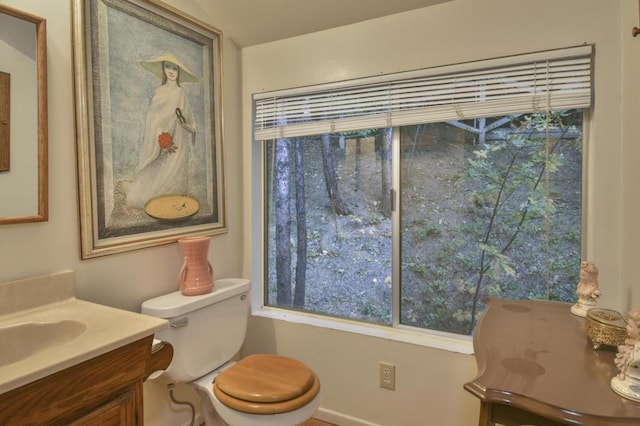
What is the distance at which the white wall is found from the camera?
1.41 meters

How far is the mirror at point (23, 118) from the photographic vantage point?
1171 millimetres

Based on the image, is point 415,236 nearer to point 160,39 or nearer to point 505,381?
point 505,381

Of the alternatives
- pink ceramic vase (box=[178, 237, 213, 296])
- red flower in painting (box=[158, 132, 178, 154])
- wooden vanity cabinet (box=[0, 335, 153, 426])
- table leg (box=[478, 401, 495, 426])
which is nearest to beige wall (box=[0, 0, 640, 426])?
pink ceramic vase (box=[178, 237, 213, 296])

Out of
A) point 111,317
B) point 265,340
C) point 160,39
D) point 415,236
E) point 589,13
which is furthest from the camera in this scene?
point 265,340

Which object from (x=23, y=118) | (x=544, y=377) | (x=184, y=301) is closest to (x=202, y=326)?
(x=184, y=301)

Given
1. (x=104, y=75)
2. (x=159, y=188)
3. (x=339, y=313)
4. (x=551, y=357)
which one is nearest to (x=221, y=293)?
(x=159, y=188)

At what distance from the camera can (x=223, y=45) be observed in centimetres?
203

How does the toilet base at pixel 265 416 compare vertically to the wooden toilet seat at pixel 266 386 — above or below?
below

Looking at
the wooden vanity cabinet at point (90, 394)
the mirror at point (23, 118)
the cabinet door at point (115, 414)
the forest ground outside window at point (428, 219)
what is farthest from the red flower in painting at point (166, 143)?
the cabinet door at point (115, 414)

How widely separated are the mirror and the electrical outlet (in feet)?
5.03

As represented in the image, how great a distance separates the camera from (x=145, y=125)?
5.35 ft

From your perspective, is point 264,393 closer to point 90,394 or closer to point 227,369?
point 227,369

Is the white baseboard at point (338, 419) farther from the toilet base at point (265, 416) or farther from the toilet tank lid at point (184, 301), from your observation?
the toilet tank lid at point (184, 301)

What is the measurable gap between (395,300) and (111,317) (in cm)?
128
